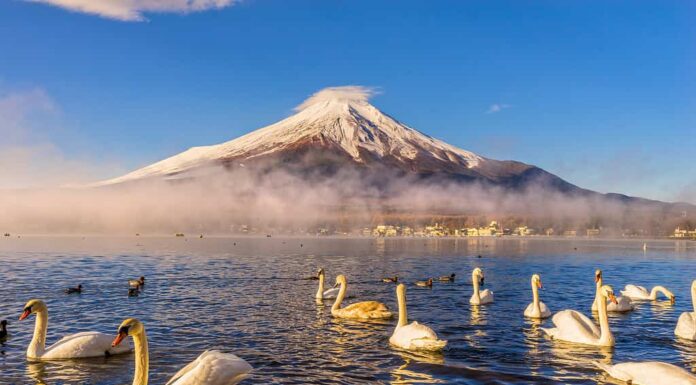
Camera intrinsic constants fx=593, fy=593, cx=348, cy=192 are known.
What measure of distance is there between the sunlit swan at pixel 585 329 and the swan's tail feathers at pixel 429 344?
4428 millimetres

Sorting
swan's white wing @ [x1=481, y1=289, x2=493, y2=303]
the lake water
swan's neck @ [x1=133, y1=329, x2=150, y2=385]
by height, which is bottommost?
the lake water

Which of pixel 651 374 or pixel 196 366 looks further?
pixel 651 374

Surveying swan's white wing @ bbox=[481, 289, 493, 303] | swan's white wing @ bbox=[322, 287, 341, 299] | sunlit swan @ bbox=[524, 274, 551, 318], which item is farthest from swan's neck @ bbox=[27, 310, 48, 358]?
swan's white wing @ bbox=[481, 289, 493, 303]

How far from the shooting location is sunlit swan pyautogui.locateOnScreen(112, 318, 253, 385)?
11414 millimetres

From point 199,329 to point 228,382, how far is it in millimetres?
9843

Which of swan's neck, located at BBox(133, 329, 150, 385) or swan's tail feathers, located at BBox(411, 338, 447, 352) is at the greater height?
swan's neck, located at BBox(133, 329, 150, 385)

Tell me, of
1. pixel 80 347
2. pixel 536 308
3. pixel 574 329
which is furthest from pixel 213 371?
pixel 536 308

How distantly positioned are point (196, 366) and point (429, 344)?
7.74 metres

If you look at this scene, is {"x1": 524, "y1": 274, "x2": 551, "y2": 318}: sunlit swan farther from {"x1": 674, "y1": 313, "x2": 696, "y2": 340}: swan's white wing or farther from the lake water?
{"x1": 674, "y1": 313, "x2": 696, "y2": 340}: swan's white wing

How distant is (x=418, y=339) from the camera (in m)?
17.6

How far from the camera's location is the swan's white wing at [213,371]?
11.6 metres

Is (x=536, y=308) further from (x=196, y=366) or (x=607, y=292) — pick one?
(x=196, y=366)

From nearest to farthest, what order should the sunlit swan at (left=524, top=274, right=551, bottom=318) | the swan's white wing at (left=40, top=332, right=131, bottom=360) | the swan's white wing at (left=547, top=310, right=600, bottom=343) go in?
the swan's white wing at (left=40, top=332, right=131, bottom=360), the swan's white wing at (left=547, top=310, right=600, bottom=343), the sunlit swan at (left=524, top=274, right=551, bottom=318)

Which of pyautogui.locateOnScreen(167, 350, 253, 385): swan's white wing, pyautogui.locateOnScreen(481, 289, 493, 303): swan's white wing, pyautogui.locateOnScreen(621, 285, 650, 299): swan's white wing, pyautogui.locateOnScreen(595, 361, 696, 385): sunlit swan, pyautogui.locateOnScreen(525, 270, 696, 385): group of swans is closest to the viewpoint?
pyautogui.locateOnScreen(167, 350, 253, 385): swan's white wing
